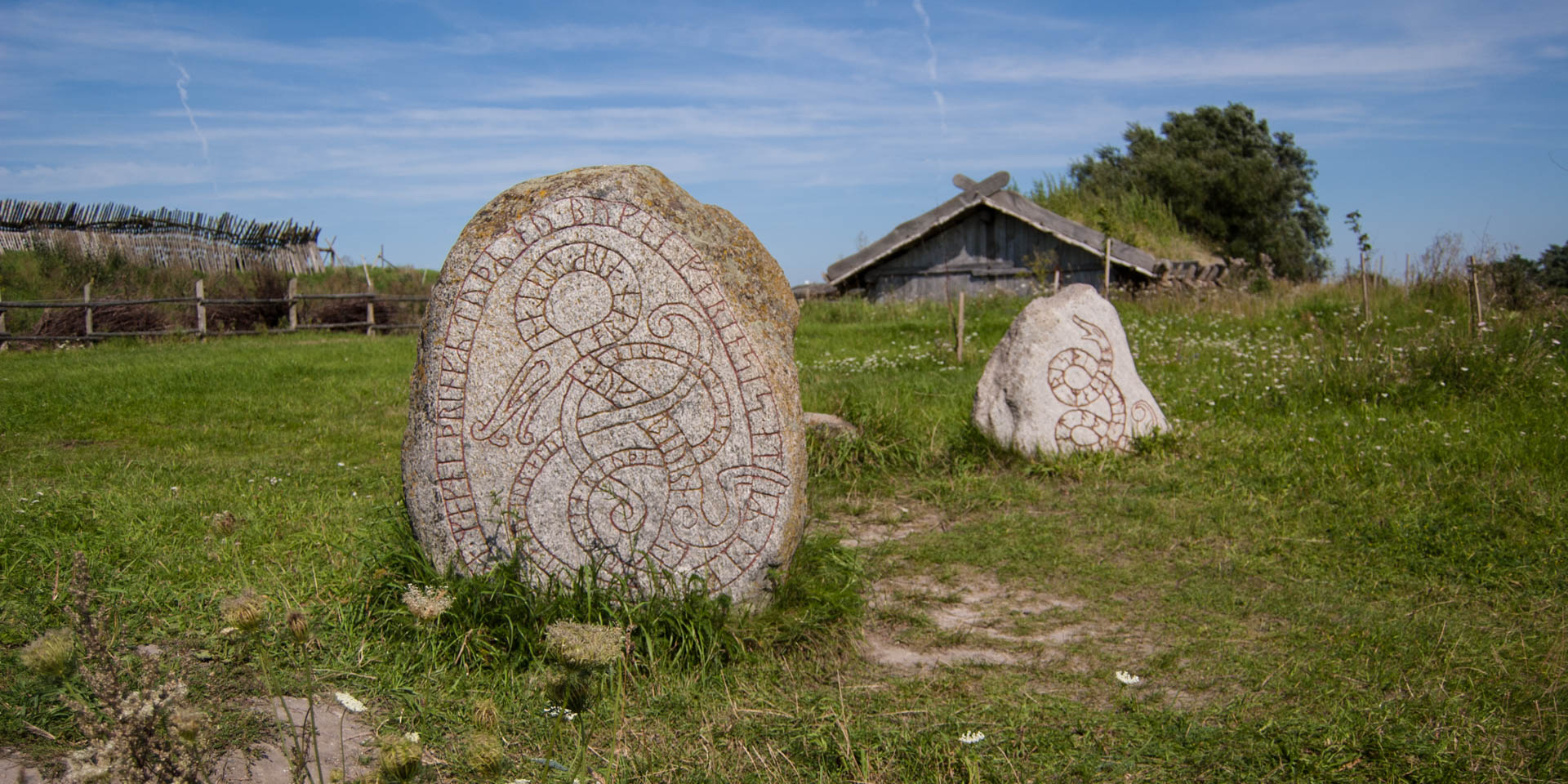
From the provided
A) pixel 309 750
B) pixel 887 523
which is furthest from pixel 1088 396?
pixel 309 750

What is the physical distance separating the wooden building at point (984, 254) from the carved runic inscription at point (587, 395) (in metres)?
13.3

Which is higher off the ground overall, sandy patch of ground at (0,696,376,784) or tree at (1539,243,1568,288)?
tree at (1539,243,1568,288)

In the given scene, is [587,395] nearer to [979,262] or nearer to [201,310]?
[979,262]

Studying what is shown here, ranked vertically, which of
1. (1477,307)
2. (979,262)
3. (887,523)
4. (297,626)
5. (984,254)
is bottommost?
(887,523)

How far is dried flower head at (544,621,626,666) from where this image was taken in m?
2.17

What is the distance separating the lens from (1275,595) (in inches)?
195

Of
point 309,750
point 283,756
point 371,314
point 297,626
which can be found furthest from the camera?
point 371,314

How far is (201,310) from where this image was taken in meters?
18.9

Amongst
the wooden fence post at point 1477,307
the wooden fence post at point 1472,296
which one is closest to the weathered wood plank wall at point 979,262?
the wooden fence post at point 1472,296

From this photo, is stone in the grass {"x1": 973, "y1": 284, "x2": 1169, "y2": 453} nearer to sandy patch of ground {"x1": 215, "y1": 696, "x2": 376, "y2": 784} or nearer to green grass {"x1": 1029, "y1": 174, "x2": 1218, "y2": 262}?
sandy patch of ground {"x1": 215, "y1": 696, "x2": 376, "y2": 784}

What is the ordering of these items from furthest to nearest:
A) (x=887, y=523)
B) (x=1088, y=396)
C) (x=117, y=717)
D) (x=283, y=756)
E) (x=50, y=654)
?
(x=1088, y=396) → (x=887, y=523) → (x=283, y=756) → (x=117, y=717) → (x=50, y=654)

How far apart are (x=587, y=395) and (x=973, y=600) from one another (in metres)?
2.13

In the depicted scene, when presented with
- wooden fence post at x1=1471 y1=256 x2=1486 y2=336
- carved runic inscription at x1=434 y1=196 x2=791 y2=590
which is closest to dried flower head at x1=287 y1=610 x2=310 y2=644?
carved runic inscription at x1=434 y1=196 x2=791 y2=590

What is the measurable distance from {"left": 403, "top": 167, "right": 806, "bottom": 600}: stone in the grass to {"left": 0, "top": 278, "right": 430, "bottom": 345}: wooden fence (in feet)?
46.1
